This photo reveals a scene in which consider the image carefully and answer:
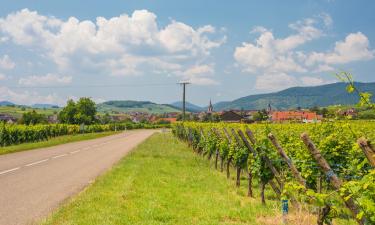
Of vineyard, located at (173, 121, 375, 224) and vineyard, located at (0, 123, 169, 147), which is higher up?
vineyard, located at (173, 121, 375, 224)

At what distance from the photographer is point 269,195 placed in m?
13.6

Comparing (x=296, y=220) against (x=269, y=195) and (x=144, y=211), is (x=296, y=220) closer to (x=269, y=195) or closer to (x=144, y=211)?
(x=144, y=211)

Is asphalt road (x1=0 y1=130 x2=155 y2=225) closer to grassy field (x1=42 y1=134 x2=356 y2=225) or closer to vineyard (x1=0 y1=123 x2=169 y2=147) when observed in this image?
grassy field (x1=42 y1=134 x2=356 y2=225)

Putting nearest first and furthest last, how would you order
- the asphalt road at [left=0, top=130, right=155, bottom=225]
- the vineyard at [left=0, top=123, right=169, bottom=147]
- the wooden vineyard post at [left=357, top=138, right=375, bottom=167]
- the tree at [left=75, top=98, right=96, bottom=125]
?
1. the wooden vineyard post at [left=357, top=138, right=375, bottom=167]
2. the asphalt road at [left=0, top=130, right=155, bottom=225]
3. the vineyard at [left=0, top=123, right=169, bottom=147]
4. the tree at [left=75, top=98, right=96, bottom=125]

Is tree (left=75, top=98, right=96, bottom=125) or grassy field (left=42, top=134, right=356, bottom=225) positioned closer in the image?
grassy field (left=42, top=134, right=356, bottom=225)

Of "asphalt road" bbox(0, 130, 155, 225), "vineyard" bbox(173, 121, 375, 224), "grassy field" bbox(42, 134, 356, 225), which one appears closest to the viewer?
"vineyard" bbox(173, 121, 375, 224)

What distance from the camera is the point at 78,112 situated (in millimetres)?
129000

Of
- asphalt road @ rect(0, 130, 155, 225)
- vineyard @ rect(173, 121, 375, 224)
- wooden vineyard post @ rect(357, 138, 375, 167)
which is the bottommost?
asphalt road @ rect(0, 130, 155, 225)

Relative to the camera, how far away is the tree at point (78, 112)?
127062 mm

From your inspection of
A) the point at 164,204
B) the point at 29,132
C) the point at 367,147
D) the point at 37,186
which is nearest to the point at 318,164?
the point at 367,147

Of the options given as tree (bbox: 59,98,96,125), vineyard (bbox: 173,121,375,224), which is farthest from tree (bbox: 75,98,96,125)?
vineyard (bbox: 173,121,375,224)

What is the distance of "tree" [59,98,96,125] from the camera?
417 feet

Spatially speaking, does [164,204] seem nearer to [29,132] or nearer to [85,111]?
[29,132]

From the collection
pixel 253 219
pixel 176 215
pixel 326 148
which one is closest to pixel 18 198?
pixel 176 215
